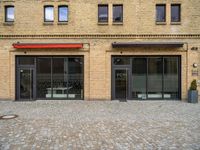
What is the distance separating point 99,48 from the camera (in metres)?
17.8

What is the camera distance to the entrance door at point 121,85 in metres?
18.1

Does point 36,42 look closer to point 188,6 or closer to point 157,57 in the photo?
point 157,57

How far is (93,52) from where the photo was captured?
699 inches

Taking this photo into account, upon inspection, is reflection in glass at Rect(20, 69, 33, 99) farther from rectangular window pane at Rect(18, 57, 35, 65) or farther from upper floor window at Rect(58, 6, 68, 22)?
upper floor window at Rect(58, 6, 68, 22)

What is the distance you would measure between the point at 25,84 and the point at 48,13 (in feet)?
19.6

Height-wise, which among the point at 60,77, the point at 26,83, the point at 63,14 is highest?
the point at 63,14

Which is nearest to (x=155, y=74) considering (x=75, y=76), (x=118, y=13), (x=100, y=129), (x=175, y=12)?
(x=175, y=12)

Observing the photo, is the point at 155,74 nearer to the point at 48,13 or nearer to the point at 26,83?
the point at 48,13

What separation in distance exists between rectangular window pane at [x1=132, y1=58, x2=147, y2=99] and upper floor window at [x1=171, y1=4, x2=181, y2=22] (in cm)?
396

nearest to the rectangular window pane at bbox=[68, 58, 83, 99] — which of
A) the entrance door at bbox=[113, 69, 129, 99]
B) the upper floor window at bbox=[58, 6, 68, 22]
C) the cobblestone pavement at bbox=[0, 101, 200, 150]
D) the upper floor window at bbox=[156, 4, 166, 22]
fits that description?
the entrance door at bbox=[113, 69, 129, 99]

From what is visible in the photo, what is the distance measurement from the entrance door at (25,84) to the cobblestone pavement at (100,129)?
4.46 m

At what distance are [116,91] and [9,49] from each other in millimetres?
9138

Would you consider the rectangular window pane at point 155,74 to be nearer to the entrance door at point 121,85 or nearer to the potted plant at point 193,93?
the entrance door at point 121,85

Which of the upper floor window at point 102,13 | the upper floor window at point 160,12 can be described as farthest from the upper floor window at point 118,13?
the upper floor window at point 160,12
